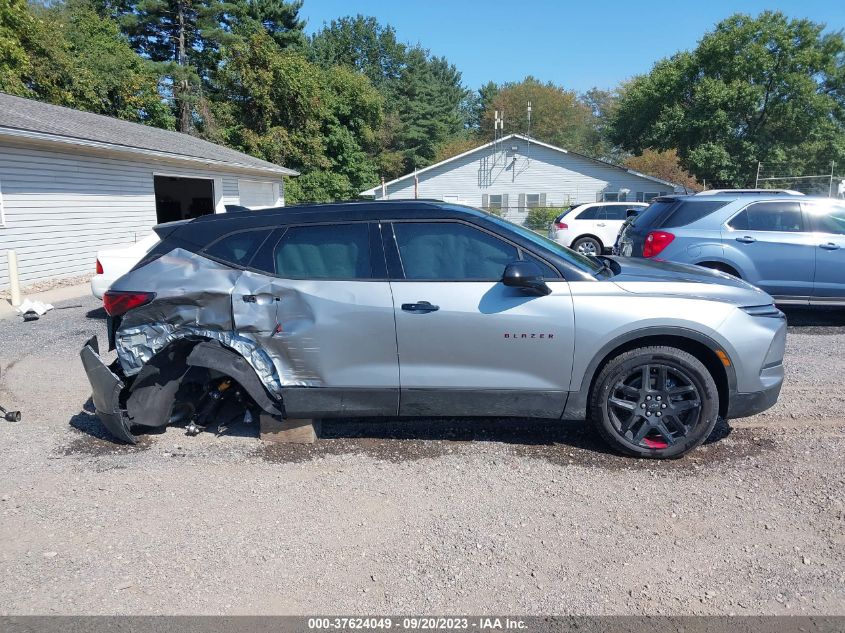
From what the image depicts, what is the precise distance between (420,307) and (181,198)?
22248 millimetres

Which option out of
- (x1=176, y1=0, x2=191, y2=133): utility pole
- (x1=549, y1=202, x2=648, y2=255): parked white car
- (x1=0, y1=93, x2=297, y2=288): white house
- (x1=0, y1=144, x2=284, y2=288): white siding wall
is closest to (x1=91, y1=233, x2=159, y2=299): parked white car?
(x1=0, y1=93, x2=297, y2=288): white house

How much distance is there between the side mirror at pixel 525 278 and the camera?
3680 millimetres

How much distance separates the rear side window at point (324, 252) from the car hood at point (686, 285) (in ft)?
5.59

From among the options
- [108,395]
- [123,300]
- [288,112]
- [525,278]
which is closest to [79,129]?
[123,300]

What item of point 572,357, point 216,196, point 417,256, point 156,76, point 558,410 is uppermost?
point 156,76

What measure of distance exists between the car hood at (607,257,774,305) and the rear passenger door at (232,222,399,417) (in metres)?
1.62

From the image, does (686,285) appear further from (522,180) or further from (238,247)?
(522,180)

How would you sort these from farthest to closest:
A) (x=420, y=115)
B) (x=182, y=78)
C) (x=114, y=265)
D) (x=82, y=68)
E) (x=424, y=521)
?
(x=420, y=115) < (x=182, y=78) < (x=82, y=68) < (x=114, y=265) < (x=424, y=521)

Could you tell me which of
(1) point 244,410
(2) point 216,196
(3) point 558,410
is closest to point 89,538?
(1) point 244,410

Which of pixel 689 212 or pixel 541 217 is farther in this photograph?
pixel 541 217

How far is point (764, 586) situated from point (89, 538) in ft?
11.1

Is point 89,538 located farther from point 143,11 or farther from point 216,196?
point 143,11

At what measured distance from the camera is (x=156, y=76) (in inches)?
1351

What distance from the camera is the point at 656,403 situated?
3.85 metres
